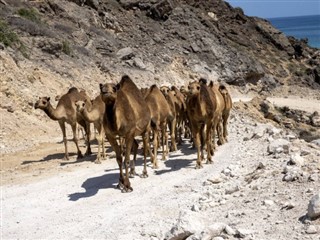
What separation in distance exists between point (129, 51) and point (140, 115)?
91.7 ft

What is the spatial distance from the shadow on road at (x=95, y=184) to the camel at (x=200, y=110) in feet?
7.38

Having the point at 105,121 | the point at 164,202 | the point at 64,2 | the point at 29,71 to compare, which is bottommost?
the point at 164,202

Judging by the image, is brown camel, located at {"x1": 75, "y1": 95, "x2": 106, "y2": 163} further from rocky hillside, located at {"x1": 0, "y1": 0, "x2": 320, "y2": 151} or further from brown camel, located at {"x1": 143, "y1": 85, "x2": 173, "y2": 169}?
rocky hillside, located at {"x1": 0, "y1": 0, "x2": 320, "y2": 151}

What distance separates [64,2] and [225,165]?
33.2 meters

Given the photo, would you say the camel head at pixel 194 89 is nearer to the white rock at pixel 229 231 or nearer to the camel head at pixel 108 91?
the camel head at pixel 108 91

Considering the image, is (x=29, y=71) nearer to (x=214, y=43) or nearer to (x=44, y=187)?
(x=44, y=187)

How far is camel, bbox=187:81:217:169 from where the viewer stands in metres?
13.0

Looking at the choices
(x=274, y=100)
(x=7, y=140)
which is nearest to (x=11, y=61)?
(x=7, y=140)

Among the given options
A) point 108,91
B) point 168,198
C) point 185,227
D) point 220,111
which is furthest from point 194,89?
point 185,227

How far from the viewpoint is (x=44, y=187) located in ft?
42.0

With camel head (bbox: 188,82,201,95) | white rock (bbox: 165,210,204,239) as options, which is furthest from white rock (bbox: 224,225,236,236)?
camel head (bbox: 188,82,201,95)

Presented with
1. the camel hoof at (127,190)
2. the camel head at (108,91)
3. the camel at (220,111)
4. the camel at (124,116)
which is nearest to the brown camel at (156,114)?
the camel at (124,116)

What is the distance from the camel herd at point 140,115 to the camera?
437 inches

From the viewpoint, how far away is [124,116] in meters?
11.1
